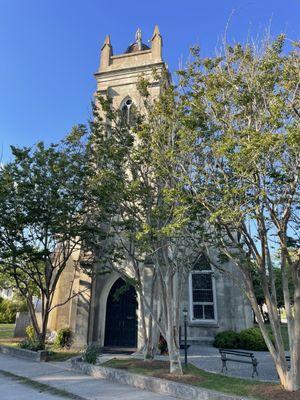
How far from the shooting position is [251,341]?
16.5 metres

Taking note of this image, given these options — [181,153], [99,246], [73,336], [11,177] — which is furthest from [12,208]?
[181,153]

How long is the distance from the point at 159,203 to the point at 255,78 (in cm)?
529

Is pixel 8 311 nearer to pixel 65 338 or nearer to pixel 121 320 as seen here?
pixel 65 338

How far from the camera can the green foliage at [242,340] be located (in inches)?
648

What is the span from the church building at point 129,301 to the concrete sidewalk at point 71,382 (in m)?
3.65

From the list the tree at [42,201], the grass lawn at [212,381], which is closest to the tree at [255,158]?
the grass lawn at [212,381]

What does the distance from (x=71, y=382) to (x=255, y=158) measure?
8.13 m

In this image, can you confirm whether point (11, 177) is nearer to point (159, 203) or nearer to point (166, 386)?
point (159, 203)

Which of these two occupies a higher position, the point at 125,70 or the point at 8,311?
the point at 125,70

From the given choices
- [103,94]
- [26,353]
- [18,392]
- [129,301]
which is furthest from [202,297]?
[103,94]

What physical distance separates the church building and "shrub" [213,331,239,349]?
0.77 m

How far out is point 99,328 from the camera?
16812 mm

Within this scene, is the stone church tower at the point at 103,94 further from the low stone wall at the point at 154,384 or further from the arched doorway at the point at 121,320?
the low stone wall at the point at 154,384

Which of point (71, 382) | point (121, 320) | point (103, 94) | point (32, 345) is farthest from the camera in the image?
point (103, 94)
